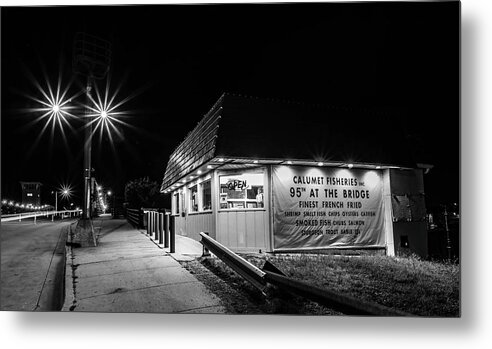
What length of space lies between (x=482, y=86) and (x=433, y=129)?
1.96 meters

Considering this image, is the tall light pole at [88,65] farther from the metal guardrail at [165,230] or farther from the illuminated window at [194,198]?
the illuminated window at [194,198]

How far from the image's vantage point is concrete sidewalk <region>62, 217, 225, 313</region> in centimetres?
438

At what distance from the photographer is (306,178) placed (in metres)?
8.48

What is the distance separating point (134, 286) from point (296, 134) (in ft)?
16.0

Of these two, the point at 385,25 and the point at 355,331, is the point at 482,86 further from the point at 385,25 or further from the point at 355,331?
the point at 355,331

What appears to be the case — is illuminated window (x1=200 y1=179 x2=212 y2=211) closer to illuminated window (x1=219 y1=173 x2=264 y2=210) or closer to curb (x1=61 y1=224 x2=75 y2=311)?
illuminated window (x1=219 y1=173 x2=264 y2=210)

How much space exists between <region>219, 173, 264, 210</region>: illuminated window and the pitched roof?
0.98 meters

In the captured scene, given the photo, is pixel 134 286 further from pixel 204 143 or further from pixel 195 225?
pixel 195 225

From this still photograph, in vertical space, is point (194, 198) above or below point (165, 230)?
above

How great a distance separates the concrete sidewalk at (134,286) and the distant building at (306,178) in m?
2.11

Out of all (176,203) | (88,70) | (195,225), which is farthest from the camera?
(176,203)

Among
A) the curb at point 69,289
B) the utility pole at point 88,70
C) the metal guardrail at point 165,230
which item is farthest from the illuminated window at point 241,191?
the curb at point 69,289

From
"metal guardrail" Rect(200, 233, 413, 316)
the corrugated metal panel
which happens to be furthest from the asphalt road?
the corrugated metal panel

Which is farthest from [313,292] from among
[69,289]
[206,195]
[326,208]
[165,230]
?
[206,195]
